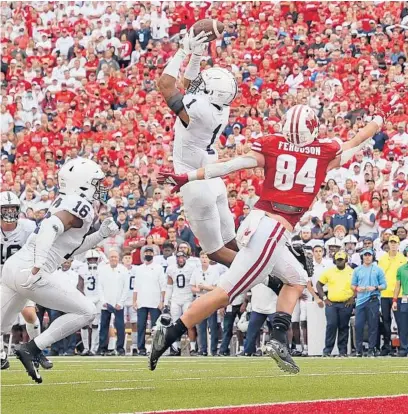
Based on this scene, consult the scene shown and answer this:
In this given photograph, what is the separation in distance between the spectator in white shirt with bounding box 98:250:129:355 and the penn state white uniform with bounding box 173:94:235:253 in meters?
6.91

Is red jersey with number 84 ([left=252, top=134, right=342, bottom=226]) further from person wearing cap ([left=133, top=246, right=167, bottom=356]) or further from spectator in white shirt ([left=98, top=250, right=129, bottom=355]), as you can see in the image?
spectator in white shirt ([left=98, top=250, right=129, bottom=355])

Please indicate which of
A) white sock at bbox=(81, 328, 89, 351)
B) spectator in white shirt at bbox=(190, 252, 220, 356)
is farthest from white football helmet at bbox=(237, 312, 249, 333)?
white sock at bbox=(81, 328, 89, 351)

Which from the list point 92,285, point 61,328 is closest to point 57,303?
point 61,328

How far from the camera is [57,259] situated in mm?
9180

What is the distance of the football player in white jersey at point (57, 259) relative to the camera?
882cm

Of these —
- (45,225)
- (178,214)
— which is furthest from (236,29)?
(45,225)

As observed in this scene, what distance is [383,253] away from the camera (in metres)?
15.7

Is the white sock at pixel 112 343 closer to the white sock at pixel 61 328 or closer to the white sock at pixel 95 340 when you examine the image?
the white sock at pixel 95 340

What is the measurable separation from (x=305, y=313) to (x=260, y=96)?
19.5 feet

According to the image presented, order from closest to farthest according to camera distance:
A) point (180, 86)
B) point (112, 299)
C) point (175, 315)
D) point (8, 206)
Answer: point (8, 206) → point (175, 315) → point (112, 299) → point (180, 86)

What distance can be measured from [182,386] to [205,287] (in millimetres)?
7692

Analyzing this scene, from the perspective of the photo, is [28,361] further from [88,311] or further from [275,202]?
[275,202]

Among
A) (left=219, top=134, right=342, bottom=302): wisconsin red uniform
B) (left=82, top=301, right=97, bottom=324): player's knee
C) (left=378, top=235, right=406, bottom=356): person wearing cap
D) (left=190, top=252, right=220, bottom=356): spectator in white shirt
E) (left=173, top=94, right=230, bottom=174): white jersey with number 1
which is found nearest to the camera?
(left=219, top=134, right=342, bottom=302): wisconsin red uniform

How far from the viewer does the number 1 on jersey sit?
8.55 metres
